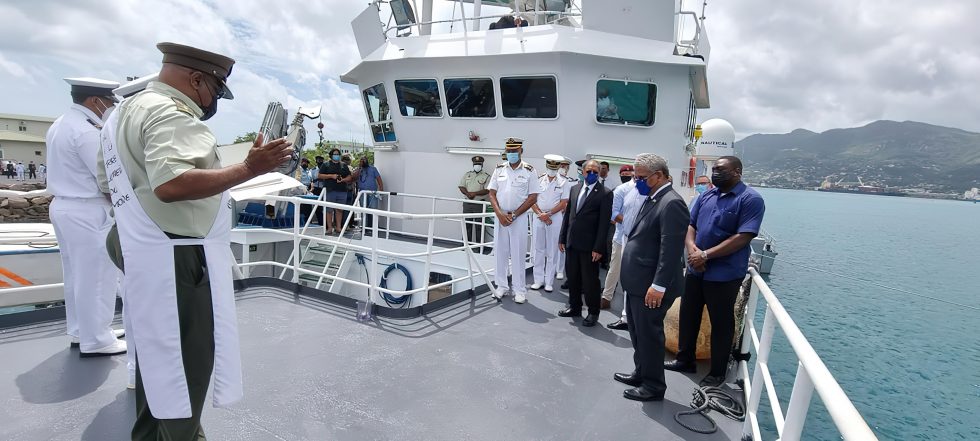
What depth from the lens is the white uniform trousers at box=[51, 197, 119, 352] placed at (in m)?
2.82

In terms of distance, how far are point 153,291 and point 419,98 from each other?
24.7ft

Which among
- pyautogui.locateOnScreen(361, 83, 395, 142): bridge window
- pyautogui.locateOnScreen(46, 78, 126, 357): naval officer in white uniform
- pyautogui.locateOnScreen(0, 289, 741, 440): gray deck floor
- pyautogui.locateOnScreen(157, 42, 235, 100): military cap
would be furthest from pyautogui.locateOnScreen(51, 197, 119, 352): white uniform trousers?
pyautogui.locateOnScreen(361, 83, 395, 142): bridge window

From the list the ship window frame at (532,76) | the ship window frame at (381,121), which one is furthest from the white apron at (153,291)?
the ship window frame at (381,121)

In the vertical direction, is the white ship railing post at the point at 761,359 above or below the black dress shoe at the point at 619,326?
above

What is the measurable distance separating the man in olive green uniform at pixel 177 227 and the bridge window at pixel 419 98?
6.92m

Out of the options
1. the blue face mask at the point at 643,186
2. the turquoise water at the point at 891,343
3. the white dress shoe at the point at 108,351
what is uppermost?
the blue face mask at the point at 643,186

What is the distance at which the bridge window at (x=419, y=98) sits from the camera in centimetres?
835

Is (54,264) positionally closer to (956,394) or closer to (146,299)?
(146,299)

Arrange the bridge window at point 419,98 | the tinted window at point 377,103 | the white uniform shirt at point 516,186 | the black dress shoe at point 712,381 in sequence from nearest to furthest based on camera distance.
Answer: the black dress shoe at point 712,381
the white uniform shirt at point 516,186
the bridge window at point 419,98
the tinted window at point 377,103

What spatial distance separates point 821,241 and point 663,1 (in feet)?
117

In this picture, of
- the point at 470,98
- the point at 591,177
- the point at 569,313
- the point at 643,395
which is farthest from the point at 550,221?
the point at 470,98

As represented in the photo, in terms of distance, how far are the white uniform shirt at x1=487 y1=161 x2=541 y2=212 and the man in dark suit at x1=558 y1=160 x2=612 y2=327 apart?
604 millimetres

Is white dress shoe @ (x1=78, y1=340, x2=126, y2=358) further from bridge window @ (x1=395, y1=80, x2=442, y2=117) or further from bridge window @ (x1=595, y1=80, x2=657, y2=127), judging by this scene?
bridge window @ (x1=595, y1=80, x2=657, y2=127)

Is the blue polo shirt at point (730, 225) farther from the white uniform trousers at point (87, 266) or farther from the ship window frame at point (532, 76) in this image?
the ship window frame at point (532, 76)
